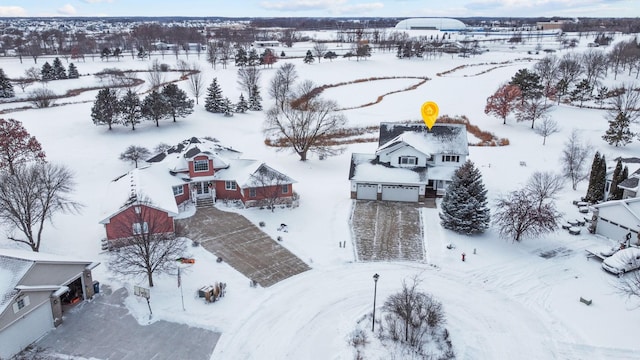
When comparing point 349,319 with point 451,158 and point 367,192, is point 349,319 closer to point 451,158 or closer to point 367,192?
point 367,192

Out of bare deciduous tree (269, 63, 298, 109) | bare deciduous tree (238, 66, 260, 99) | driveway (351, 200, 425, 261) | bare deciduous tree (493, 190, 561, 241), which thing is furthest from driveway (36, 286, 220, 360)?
bare deciduous tree (238, 66, 260, 99)

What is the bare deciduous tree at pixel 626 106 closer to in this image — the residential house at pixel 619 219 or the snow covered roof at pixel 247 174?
the residential house at pixel 619 219

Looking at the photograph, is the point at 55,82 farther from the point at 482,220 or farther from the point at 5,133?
the point at 482,220

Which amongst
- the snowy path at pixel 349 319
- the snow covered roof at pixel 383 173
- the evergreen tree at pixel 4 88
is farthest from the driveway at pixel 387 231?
the evergreen tree at pixel 4 88

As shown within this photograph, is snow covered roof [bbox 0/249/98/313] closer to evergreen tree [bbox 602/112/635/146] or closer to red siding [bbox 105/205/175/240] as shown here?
red siding [bbox 105/205/175/240]

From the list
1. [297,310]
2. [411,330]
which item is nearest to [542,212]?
[411,330]

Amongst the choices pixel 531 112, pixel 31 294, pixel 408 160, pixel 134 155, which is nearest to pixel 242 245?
pixel 31 294
